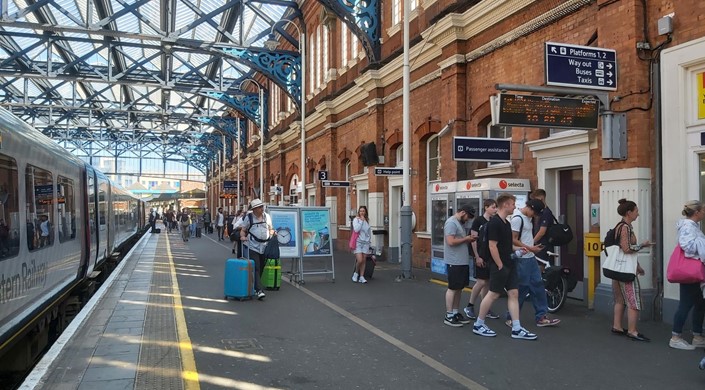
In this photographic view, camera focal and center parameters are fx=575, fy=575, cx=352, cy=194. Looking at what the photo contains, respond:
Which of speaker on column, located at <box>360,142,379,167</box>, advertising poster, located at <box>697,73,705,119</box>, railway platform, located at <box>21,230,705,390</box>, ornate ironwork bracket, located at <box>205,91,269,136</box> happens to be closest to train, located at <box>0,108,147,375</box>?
railway platform, located at <box>21,230,705,390</box>

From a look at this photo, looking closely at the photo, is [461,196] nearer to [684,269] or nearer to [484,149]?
[484,149]

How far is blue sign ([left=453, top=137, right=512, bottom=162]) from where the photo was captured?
1026cm

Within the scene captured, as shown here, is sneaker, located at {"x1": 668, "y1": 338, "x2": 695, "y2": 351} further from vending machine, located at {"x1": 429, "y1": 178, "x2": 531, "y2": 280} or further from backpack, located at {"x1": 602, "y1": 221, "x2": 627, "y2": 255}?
vending machine, located at {"x1": 429, "y1": 178, "x2": 531, "y2": 280}

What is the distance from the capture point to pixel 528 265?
726 centimetres

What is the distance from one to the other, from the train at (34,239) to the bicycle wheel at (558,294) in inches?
263

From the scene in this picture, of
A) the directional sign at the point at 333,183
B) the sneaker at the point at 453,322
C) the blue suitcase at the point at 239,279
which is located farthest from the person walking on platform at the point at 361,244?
the directional sign at the point at 333,183

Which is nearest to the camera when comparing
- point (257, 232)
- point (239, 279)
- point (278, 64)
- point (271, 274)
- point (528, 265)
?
point (528, 265)

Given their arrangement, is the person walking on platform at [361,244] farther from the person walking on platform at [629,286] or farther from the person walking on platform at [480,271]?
the person walking on platform at [629,286]

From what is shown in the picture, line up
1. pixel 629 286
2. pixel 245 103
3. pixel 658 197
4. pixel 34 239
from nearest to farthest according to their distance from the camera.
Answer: pixel 34 239 < pixel 629 286 < pixel 658 197 < pixel 245 103

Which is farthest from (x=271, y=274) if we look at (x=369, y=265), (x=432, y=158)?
(x=432, y=158)

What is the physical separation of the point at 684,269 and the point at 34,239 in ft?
22.5

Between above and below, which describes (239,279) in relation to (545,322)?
above

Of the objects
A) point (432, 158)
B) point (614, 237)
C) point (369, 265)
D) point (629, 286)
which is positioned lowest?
point (369, 265)

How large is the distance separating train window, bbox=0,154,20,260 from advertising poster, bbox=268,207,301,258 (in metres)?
6.59
